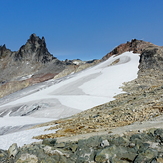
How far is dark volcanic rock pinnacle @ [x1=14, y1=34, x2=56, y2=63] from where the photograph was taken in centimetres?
9162

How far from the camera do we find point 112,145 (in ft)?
18.9

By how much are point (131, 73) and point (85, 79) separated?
27.2ft

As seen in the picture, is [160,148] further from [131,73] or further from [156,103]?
[131,73]

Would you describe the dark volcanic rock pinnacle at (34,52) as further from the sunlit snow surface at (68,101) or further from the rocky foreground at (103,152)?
the rocky foreground at (103,152)

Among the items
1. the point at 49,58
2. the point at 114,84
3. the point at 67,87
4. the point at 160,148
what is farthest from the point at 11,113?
the point at 49,58

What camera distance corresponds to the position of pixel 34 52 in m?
92.4

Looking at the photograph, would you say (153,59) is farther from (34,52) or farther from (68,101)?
(34,52)

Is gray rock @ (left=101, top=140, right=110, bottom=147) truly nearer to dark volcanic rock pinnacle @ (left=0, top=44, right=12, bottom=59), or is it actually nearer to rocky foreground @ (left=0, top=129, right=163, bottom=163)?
rocky foreground @ (left=0, top=129, right=163, bottom=163)

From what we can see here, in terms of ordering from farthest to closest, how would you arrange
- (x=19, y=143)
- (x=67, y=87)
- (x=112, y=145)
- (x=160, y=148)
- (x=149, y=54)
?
(x=149, y=54), (x=67, y=87), (x=19, y=143), (x=112, y=145), (x=160, y=148)

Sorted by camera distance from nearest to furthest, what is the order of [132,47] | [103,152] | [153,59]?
[103,152] < [153,59] < [132,47]

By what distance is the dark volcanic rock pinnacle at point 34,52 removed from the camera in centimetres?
9162

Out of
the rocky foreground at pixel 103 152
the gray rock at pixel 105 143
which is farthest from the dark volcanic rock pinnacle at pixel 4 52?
the gray rock at pixel 105 143

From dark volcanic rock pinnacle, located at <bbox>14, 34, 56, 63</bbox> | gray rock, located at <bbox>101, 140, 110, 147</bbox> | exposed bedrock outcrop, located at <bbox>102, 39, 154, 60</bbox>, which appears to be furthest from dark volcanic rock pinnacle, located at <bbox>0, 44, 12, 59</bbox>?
gray rock, located at <bbox>101, 140, 110, 147</bbox>

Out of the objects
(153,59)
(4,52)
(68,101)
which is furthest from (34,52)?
(68,101)
